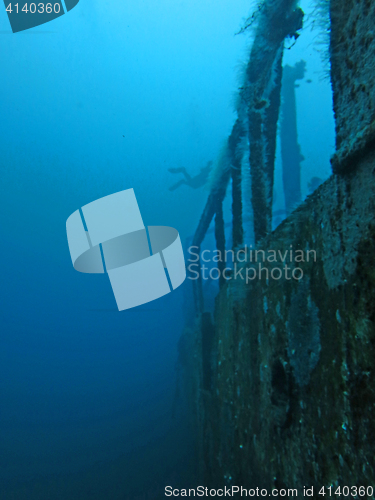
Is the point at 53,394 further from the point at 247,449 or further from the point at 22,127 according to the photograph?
the point at 22,127

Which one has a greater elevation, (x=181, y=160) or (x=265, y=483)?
(x=181, y=160)

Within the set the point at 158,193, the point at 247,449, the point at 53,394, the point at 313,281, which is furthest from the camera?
the point at 158,193

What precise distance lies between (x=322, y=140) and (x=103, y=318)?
52.4 meters

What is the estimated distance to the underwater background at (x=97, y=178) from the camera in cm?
1616

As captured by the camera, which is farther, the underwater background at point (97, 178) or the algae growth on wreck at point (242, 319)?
the underwater background at point (97, 178)

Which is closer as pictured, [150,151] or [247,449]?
[247,449]

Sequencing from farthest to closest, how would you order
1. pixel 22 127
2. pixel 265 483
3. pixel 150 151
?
pixel 150 151 → pixel 22 127 → pixel 265 483

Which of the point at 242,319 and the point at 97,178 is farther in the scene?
the point at 97,178

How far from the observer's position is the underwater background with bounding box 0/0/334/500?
16156 millimetres

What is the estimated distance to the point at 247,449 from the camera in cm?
181

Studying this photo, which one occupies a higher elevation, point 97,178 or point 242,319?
point 97,178

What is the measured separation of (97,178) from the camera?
62.0 metres

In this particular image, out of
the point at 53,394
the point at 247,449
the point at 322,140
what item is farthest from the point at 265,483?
the point at 322,140

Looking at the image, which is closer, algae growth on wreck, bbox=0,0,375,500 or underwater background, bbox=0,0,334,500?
algae growth on wreck, bbox=0,0,375,500
